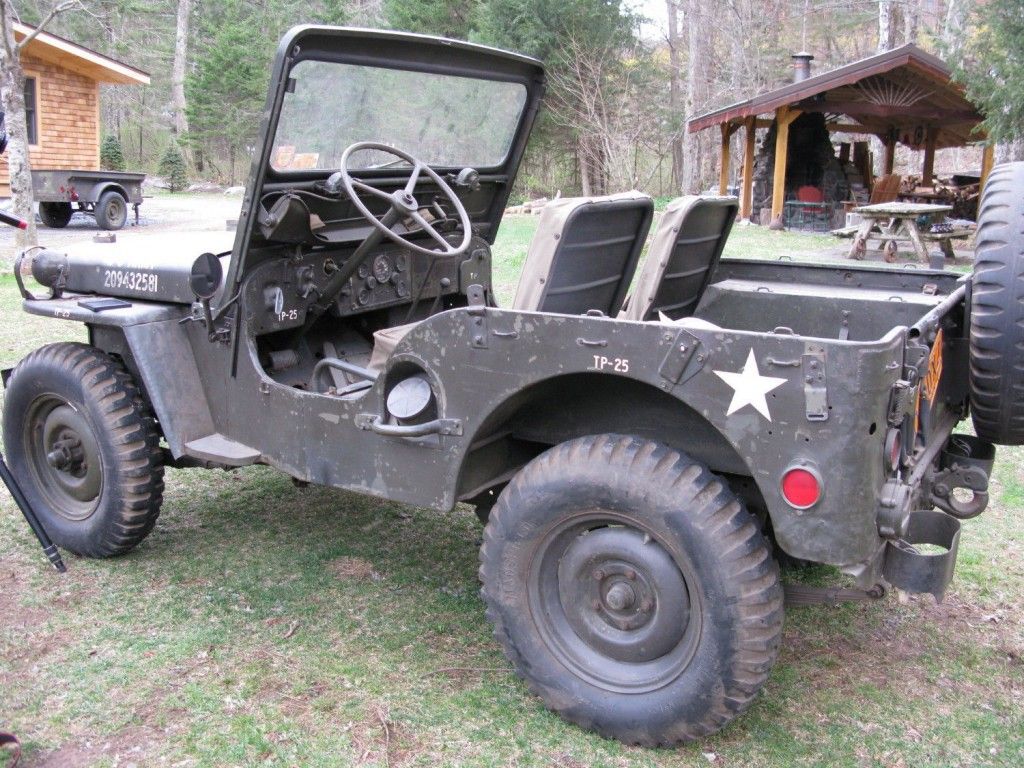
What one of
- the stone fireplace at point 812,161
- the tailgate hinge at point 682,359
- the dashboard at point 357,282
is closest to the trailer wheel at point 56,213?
the stone fireplace at point 812,161

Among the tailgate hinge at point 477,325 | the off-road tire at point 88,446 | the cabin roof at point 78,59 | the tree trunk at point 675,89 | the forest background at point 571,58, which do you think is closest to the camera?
the tailgate hinge at point 477,325

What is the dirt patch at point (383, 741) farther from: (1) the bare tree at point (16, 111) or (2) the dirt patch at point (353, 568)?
(1) the bare tree at point (16, 111)

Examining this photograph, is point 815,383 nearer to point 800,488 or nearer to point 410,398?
point 800,488

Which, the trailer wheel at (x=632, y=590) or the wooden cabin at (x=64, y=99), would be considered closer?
the trailer wheel at (x=632, y=590)

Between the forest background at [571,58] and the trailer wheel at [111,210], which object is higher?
the forest background at [571,58]

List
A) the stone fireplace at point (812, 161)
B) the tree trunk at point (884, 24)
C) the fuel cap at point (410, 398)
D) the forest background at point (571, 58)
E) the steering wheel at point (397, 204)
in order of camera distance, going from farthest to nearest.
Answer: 1. the forest background at point (571, 58)
2. the tree trunk at point (884, 24)
3. the stone fireplace at point (812, 161)
4. the steering wheel at point (397, 204)
5. the fuel cap at point (410, 398)

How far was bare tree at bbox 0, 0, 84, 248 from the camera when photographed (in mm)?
12648

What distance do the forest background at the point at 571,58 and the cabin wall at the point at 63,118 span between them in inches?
70.2

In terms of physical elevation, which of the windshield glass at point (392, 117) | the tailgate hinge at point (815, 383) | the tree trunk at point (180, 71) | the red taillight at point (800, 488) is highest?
the tree trunk at point (180, 71)

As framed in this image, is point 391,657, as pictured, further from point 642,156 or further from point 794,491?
point 642,156

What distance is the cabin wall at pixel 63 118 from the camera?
68.7 feet

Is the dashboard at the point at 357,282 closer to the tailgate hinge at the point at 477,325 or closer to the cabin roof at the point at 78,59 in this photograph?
the tailgate hinge at the point at 477,325

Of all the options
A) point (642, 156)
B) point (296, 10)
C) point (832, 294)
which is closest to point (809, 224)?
point (642, 156)

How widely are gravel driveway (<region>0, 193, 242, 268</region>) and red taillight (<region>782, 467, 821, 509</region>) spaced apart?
36.4 feet
